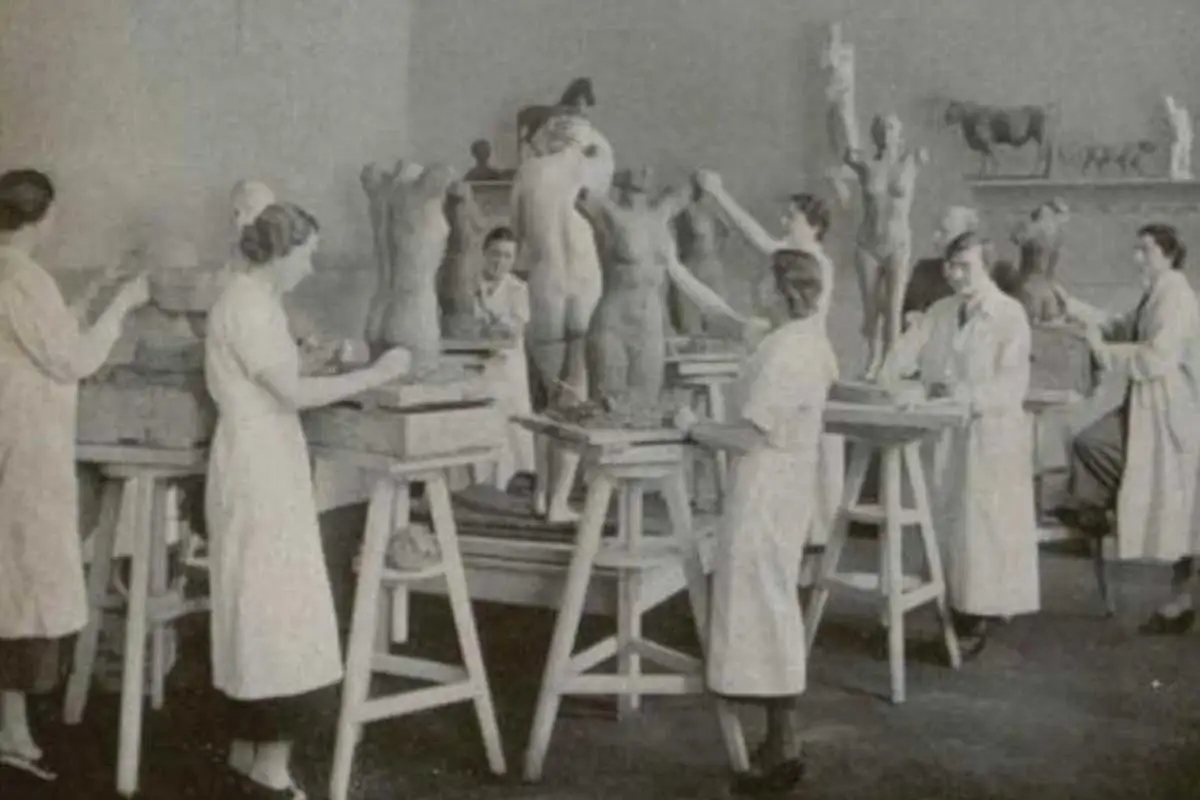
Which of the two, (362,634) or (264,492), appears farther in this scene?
(362,634)

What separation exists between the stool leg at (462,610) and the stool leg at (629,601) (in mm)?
261

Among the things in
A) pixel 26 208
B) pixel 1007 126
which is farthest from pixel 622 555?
pixel 26 208

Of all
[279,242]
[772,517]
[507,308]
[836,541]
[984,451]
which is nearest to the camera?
[279,242]

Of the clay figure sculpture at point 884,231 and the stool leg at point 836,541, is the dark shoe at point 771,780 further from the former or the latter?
the clay figure sculpture at point 884,231

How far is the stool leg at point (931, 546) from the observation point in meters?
3.33

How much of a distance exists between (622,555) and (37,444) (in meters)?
1.03

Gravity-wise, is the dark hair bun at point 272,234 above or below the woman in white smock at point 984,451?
above

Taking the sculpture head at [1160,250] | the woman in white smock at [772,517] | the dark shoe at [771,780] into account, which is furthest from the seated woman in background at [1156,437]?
the dark shoe at [771,780]

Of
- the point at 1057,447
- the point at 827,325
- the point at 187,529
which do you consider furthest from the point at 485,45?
the point at 1057,447

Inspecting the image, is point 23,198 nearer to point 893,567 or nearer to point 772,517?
point 772,517

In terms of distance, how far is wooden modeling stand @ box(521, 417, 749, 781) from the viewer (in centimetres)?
272

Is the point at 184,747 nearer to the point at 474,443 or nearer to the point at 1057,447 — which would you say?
the point at 474,443

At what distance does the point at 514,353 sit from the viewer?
11.7 ft

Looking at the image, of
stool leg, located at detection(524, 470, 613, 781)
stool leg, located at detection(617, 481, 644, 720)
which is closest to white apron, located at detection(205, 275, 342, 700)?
stool leg, located at detection(524, 470, 613, 781)
